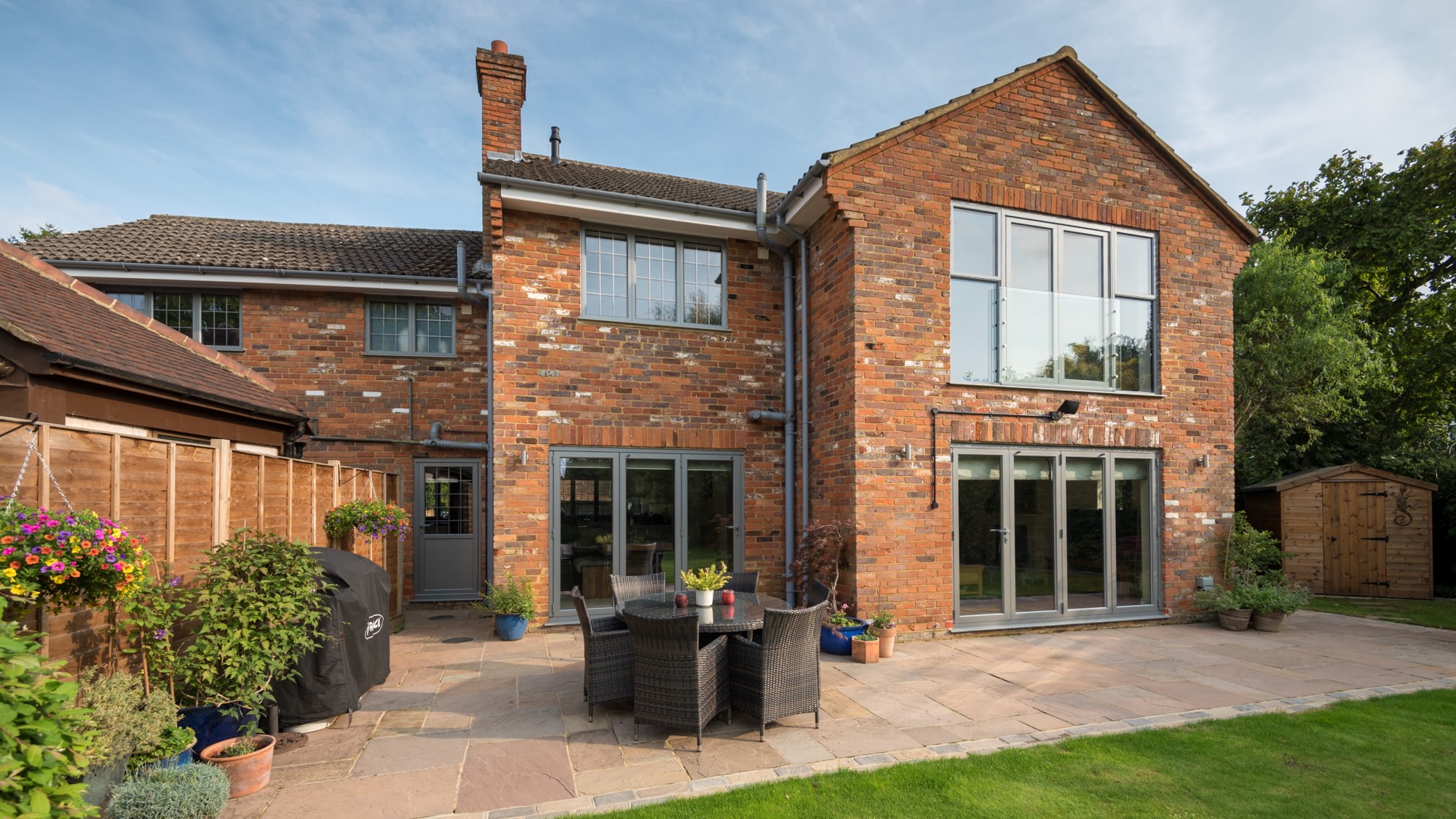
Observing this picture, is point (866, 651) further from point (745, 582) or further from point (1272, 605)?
point (1272, 605)

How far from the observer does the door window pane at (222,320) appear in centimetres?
1000

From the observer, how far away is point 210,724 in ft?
14.1

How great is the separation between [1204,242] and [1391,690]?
18.9 feet

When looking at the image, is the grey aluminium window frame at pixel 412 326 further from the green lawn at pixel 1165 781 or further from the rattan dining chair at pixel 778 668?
the green lawn at pixel 1165 781

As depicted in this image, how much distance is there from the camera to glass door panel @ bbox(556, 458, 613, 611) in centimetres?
839

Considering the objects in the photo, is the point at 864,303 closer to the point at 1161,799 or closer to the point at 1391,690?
the point at 1161,799

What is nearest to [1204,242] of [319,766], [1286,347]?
[1286,347]

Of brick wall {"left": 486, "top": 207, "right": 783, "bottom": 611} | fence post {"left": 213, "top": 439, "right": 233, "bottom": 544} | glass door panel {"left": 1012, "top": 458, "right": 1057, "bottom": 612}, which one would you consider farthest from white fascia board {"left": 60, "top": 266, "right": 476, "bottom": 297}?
glass door panel {"left": 1012, "top": 458, "right": 1057, "bottom": 612}

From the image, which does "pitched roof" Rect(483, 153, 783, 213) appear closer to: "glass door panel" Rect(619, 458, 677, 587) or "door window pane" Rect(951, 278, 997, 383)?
"door window pane" Rect(951, 278, 997, 383)

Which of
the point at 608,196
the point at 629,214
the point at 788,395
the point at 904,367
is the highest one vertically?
the point at 608,196

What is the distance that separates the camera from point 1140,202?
8977 mm

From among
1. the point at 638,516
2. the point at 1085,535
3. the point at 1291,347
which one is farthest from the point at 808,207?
the point at 1291,347

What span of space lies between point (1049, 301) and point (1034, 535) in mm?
2892

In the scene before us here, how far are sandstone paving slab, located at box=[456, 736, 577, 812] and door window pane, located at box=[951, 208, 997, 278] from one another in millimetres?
6633
